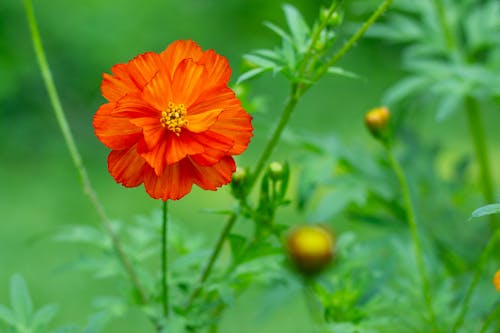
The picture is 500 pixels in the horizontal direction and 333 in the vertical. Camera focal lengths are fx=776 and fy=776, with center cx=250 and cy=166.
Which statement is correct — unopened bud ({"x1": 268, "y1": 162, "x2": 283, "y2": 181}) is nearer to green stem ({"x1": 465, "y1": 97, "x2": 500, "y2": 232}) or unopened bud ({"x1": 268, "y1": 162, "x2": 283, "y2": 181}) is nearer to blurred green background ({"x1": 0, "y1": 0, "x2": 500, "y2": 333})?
green stem ({"x1": 465, "y1": 97, "x2": 500, "y2": 232})

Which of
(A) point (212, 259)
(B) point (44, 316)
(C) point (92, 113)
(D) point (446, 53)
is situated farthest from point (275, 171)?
(C) point (92, 113)

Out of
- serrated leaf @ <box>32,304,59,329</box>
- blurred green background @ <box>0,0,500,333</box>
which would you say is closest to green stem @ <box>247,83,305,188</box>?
serrated leaf @ <box>32,304,59,329</box>

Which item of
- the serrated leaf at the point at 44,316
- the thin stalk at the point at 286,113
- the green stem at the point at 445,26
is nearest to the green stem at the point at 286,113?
the thin stalk at the point at 286,113

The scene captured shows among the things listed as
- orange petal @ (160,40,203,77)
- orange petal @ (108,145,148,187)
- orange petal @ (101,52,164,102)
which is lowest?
orange petal @ (108,145,148,187)

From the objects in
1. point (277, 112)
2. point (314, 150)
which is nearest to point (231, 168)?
point (314, 150)

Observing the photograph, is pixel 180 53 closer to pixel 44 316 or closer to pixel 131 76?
pixel 131 76

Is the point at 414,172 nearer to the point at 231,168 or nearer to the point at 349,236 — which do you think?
the point at 349,236

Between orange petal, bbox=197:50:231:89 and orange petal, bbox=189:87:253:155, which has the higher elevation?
orange petal, bbox=197:50:231:89
